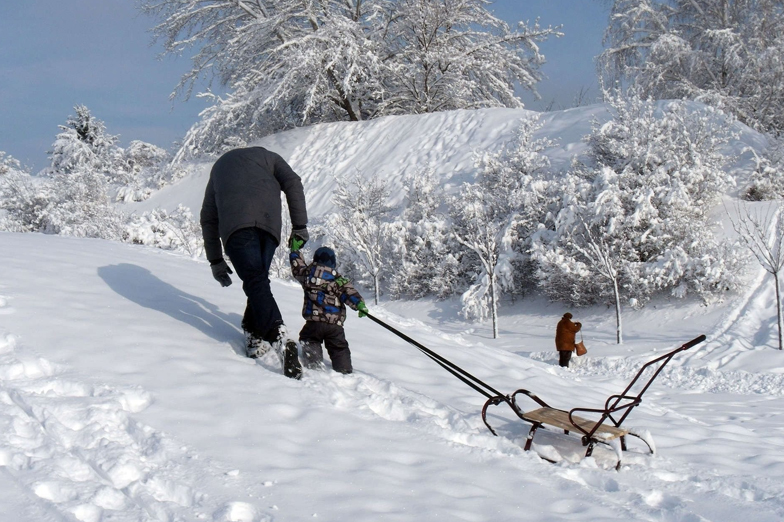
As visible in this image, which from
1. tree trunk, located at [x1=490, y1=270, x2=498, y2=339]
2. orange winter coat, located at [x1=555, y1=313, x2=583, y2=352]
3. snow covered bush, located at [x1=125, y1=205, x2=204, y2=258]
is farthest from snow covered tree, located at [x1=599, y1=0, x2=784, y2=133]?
snow covered bush, located at [x1=125, y1=205, x2=204, y2=258]

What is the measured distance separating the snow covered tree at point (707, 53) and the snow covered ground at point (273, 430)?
55.0 ft

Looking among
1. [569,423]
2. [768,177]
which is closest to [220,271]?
[569,423]

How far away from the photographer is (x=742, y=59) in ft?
67.8

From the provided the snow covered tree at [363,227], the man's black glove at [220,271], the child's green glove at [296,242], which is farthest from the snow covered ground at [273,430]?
the snow covered tree at [363,227]

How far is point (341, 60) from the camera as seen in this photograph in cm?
2238

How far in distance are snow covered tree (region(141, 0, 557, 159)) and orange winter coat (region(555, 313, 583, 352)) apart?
46.2 feet

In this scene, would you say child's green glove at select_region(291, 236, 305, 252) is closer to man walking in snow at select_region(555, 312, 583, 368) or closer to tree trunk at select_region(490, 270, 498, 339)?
man walking in snow at select_region(555, 312, 583, 368)

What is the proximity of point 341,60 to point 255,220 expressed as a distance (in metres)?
19.1

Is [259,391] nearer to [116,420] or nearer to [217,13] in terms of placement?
[116,420]

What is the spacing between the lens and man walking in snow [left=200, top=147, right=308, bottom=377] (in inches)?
178

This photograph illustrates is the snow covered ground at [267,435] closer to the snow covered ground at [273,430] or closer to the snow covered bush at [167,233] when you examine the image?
the snow covered ground at [273,430]

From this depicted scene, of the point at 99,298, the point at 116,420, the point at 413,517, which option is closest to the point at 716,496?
the point at 413,517

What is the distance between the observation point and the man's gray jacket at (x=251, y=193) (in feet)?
14.9

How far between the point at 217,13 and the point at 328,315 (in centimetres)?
2392
